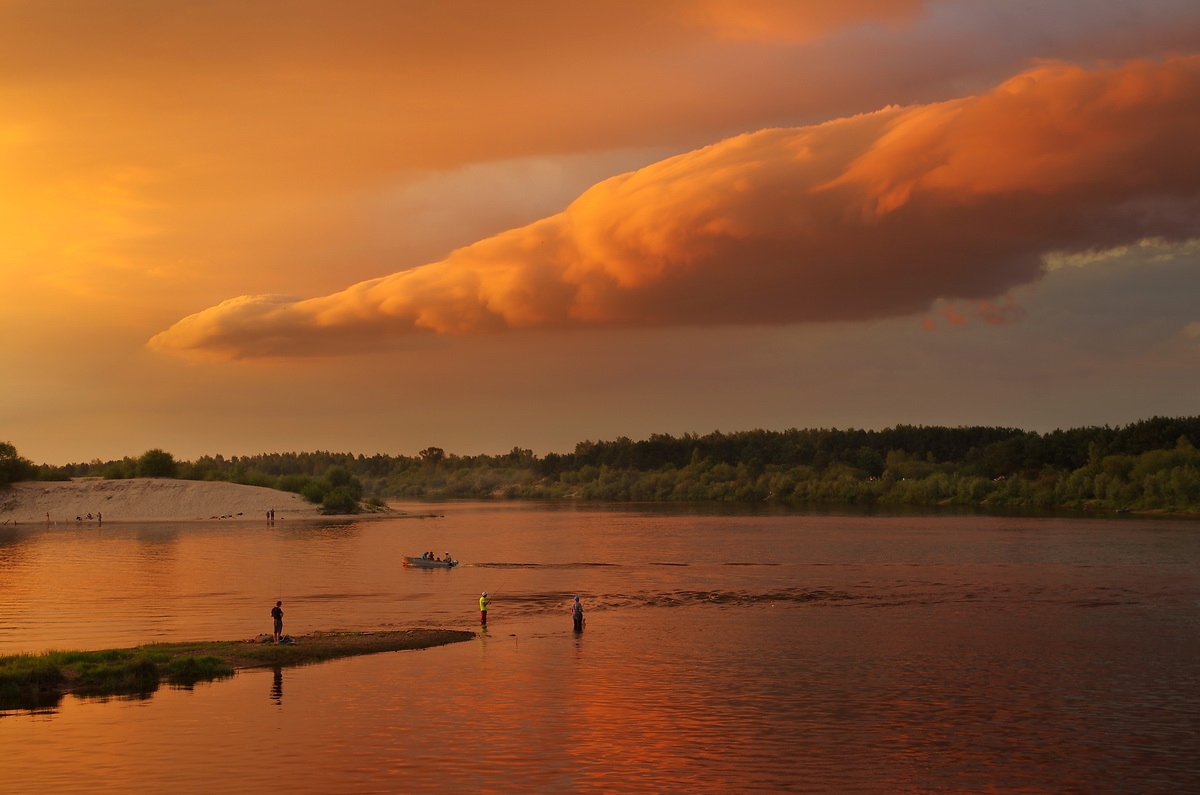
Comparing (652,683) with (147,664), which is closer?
(147,664)

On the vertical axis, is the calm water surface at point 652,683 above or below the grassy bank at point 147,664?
below

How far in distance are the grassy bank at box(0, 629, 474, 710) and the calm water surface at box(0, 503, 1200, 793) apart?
147cm

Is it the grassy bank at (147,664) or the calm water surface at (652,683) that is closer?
the calm water surface at (652,683)

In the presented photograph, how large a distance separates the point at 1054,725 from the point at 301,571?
7632 cm

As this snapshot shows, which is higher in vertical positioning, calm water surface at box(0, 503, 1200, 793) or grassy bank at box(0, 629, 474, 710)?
grassy bank at box(0, 629, 474, 710)

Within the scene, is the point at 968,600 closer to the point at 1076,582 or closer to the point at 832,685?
the point at 1076,582

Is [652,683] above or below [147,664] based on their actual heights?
below

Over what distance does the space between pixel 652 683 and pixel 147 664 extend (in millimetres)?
22496

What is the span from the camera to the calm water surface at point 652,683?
118 feet

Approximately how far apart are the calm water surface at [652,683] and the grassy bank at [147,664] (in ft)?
4.82

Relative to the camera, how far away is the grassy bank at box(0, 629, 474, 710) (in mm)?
45031

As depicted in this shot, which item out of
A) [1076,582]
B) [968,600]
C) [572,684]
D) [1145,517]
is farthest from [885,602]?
[1145,517]

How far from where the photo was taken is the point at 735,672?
53.2m

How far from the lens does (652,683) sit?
165 feet
